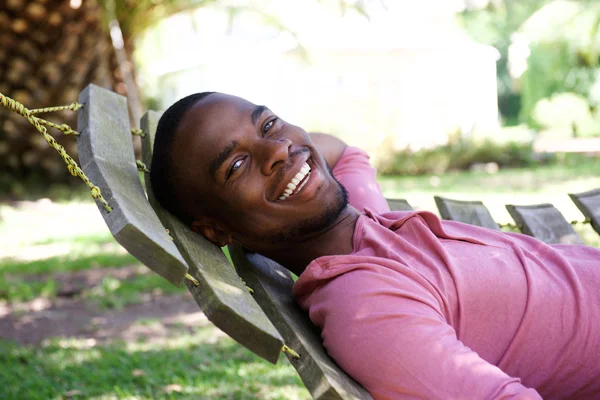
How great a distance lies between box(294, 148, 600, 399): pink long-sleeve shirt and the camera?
1745mm

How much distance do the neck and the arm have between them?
0.82 m

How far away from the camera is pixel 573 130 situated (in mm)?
18906

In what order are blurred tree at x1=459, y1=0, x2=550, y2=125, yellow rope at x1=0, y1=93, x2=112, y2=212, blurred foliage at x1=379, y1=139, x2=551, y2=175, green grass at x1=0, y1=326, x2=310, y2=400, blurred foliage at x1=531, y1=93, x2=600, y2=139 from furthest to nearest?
1. blurred tree at x1=459, y1=0, x2=550, y2=125
2. blurred foliage at x1=531, y1=93, x2=600, y2=139
3. blurred foliage at x1=379, y1=139, x2=551, y2=175
4. green grass at x1=0, y1=326, x2=310, y2=400
5. yellow rope at x1=0, y1=93, x2=112, y2=212

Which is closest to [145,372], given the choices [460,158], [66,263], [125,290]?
[125,290]

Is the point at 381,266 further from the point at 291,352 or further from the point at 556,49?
the point at 556,49

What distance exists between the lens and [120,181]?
7.39ft

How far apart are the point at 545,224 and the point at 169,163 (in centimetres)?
193

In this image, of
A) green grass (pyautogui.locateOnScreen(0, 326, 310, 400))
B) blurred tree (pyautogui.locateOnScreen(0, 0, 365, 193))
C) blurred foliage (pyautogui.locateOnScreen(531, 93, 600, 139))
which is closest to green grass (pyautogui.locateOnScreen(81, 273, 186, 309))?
green grass (pyautogui.locateOnScreen(0, 326, 310, 400))

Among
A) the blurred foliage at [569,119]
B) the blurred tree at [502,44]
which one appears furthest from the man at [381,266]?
the blurred tree at [502,44]

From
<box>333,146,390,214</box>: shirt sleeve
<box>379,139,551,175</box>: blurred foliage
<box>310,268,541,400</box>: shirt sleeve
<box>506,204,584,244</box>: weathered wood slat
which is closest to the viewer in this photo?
<box>310,268,541,400</box>: shirt sleeve

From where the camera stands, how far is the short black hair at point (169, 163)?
237 cm

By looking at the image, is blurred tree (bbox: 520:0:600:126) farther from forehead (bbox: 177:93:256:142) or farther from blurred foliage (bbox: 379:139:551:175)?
forehead (bbox: 177:93:256:142)

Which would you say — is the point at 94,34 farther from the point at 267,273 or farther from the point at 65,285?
the point at 267,273

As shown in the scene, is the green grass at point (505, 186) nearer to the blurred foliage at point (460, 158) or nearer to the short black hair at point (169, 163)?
the blurred foliage at point (460, 158)
